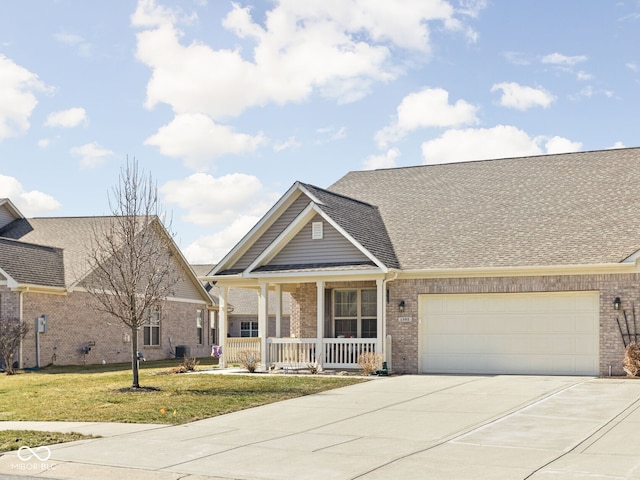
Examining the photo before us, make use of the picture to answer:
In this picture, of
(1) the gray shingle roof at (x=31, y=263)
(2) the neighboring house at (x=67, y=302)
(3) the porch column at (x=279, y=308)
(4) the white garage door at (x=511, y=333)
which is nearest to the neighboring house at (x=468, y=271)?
(4) the white garage door at (x=511, y=333)

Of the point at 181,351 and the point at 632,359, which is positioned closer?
the point at 632,359

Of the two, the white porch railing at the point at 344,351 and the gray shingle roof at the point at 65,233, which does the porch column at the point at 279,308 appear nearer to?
the white porch railing at the point at 344,351

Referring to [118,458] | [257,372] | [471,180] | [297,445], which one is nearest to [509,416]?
[297,445]

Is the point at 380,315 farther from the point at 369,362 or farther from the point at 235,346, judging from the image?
the point at 235,346

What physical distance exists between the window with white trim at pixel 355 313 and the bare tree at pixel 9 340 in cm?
1069

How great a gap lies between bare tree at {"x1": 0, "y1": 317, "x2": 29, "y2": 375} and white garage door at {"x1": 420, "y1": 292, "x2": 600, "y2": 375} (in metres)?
13.6

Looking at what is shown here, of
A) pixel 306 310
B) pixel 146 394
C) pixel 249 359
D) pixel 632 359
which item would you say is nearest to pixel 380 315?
pixel 249 359

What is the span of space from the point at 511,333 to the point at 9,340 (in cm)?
1629

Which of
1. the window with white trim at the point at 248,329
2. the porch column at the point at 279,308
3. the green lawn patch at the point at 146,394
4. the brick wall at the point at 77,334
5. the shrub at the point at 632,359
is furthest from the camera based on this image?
the window with white trim at the point at 248,329

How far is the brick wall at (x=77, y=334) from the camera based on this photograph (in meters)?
28.8

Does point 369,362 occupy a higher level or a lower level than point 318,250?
lower

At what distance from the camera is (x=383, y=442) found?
1166 centimetres

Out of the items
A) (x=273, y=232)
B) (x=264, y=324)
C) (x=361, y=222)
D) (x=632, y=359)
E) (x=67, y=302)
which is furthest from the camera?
(x=67, y=302)

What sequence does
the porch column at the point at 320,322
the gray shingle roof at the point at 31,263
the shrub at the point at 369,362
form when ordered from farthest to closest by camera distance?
the gray shingle roof at the point at 31,263 < the porch column at the point at 320,322 < the shrub at the point at 369,362
